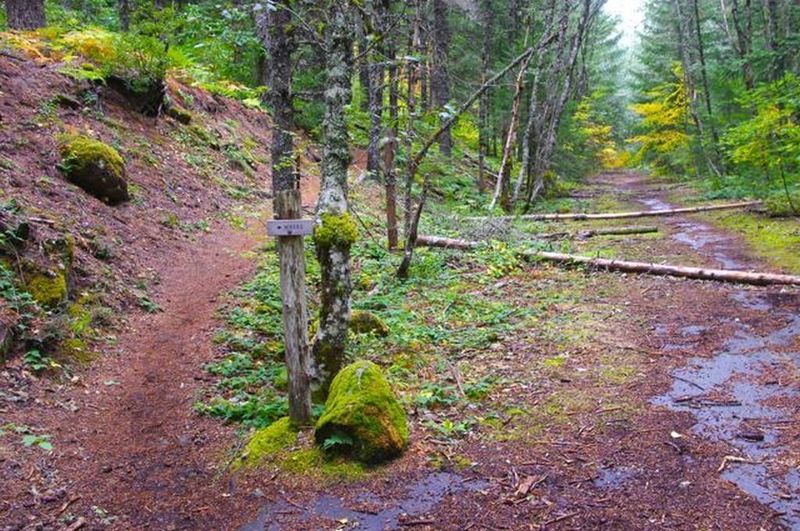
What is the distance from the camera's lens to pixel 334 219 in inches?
219

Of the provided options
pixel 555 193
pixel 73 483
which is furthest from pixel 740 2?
pixel 73 483

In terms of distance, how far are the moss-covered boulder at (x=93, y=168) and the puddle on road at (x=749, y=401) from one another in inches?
355

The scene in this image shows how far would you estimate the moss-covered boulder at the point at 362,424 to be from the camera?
4.77 m

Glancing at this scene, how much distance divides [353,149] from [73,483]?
796 inches

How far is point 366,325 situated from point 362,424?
2958 mm

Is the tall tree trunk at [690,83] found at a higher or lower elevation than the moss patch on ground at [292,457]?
higher

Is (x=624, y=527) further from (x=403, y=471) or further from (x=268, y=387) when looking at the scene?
(x=268, y=387)

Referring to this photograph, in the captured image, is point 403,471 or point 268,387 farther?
point 268,387

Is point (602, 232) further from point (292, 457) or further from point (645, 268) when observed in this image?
point (292, 457)

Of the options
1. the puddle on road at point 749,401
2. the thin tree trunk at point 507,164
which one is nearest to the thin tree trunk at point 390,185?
the thin tree trunk at point 507,164

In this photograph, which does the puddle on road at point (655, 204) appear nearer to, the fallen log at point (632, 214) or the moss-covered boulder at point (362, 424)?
the fallen log at point (632, 214)

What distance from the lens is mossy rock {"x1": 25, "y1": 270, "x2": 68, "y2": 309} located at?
628 centimetres

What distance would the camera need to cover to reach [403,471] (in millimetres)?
4672

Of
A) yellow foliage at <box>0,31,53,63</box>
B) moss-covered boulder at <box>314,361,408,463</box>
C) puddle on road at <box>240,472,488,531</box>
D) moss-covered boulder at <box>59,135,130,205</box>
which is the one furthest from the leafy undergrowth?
yellow foliage at <box>0,31,53,63</box>
